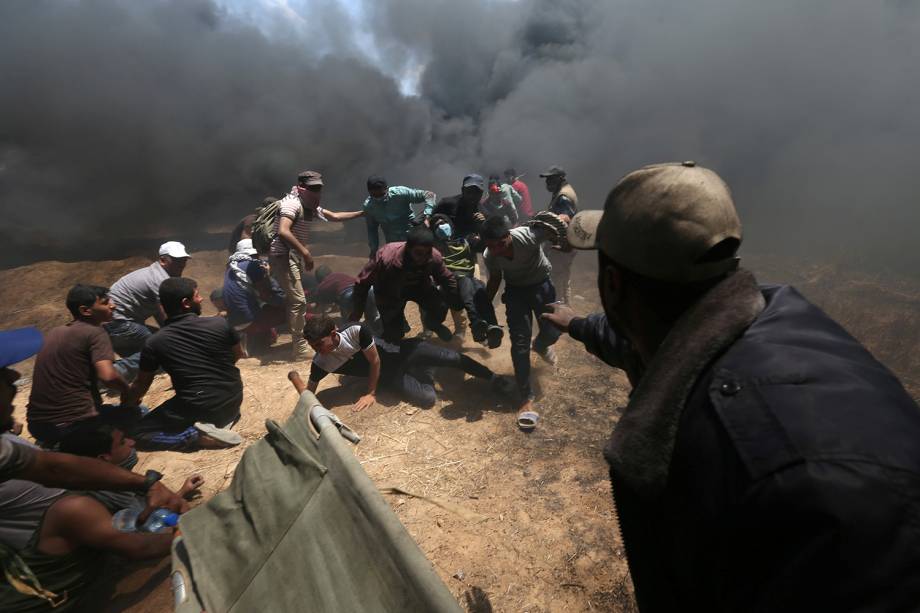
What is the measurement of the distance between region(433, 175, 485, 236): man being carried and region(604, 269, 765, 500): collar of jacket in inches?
184

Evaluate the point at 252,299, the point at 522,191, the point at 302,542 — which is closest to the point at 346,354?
the point at 252,299

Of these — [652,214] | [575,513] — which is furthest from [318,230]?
[652,214]

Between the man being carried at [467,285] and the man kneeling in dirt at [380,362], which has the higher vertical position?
the man being carried at [467,285]

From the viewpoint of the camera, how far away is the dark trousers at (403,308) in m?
4.58

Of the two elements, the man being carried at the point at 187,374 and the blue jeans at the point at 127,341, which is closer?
the man being carried at the point at 187,374

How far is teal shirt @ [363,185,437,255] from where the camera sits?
541 centimetres

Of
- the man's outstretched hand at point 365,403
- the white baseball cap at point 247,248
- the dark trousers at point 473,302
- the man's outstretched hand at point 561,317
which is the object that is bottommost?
the man's outstretched hand at point 365,403

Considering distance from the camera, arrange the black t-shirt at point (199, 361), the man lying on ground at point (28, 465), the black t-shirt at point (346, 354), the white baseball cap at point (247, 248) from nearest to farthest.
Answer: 1. the man lying on ground at point (28, 465)
2. the black t-shirt at point (199, 361)
3. the black t-shirt at point (346, 354)
4. the white baseball cap at point (247, 248)

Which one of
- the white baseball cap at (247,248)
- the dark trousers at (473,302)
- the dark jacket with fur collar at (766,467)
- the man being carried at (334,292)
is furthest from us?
the man being carried at (334,292)

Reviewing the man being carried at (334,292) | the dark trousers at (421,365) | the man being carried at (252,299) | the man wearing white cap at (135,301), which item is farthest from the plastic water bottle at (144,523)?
the man being carried at (334,292)

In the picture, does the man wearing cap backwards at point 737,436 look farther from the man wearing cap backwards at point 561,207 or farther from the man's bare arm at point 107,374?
the man wearing cap backwards at point 561,207

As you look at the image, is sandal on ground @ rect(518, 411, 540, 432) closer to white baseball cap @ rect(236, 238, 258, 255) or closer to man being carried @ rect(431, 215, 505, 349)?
man being carried @ rect(431, 215, 505, 349)

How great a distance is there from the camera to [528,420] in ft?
12.4

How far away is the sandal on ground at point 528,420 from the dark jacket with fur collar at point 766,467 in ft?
9.46
